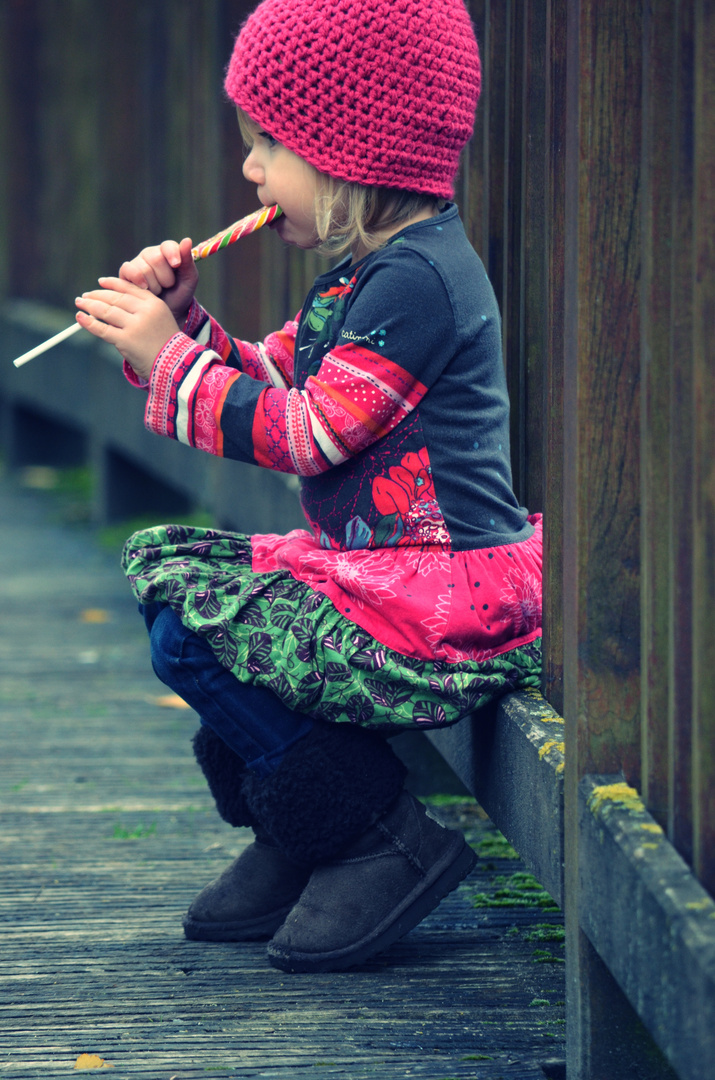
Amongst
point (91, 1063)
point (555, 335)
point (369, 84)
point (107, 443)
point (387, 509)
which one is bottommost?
point (107, 443)

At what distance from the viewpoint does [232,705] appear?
1.81m

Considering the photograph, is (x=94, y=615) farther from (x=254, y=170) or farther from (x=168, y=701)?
(x=254, y=170)

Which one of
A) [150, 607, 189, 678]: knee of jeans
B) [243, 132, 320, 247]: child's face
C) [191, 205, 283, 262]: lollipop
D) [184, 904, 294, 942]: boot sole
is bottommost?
[184, 904, 294, 942]: boot sole

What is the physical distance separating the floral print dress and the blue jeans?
3 cm

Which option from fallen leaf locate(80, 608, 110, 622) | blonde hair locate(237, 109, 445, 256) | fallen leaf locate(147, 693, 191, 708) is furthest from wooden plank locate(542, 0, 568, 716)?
fallen leaf locate(80, 608, 110, 622)

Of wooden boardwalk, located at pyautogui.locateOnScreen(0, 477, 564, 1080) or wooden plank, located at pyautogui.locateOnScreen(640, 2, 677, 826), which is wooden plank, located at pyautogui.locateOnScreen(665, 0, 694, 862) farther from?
wooden boardwalk, located at pyautogui.locateOnScreen(0, 477, 564, 1080)

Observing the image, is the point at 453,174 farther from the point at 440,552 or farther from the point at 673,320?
the point at 673,320

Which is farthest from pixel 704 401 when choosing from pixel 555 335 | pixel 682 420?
pixel 555 335

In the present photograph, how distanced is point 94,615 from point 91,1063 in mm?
2788

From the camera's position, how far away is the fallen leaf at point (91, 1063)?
158 cm

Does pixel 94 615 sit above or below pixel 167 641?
below

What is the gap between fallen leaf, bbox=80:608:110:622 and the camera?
14.0 feet

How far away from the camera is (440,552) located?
1797 millimetres

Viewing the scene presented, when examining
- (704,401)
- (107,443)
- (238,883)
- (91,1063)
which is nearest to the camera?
(704,401)
